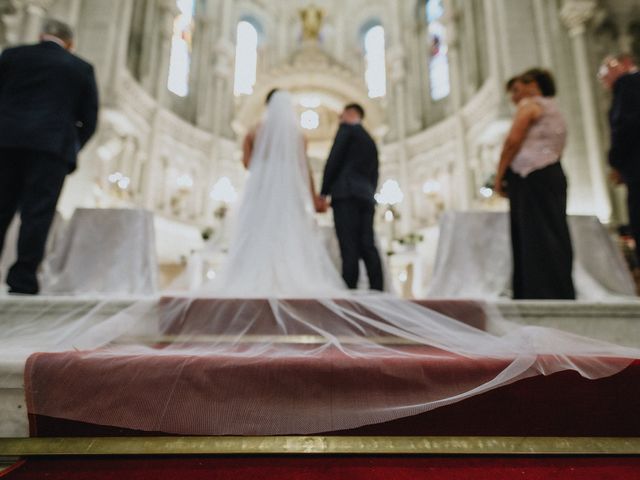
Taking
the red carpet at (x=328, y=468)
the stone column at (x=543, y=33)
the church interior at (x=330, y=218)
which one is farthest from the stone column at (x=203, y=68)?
the red carpet at (x=328, y=468)

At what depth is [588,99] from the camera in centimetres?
680

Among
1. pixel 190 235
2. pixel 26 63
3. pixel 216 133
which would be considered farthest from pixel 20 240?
pixel 216 133

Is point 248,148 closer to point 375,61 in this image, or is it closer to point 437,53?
point 437,53

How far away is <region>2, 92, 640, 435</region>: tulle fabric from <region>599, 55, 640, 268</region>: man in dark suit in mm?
1674

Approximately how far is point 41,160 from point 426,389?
8.42 ft

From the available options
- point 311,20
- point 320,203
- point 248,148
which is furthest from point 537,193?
Result: point 311,20

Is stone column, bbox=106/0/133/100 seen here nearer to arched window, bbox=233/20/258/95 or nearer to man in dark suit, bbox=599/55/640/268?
arched window, bbox=233/20/258/95

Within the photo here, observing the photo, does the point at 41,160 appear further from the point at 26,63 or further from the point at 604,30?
the point at 604,30

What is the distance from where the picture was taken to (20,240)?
2365 mm

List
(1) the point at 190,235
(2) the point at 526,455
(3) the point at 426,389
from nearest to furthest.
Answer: (2) the point at 526,455
(3) the point at 426,389
(1) the point at 190,235

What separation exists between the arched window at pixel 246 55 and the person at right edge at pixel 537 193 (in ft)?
34.6

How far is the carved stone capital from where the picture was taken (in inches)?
276

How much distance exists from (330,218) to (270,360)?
25.4 ft

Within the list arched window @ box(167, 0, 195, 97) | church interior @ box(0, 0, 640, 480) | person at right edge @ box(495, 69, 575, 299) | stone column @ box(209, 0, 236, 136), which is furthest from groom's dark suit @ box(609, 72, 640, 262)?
arched window @ box(167, 0, 195, 97)
